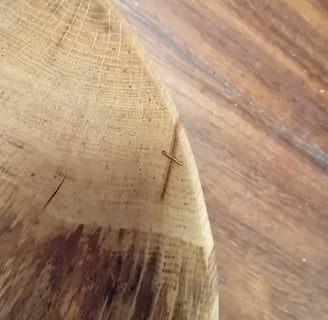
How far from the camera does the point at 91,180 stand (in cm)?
62

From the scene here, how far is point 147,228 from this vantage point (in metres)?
0.57

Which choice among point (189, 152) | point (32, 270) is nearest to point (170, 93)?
point (189, 152)

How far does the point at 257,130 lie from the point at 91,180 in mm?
147

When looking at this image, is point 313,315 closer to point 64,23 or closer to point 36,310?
point 36,310

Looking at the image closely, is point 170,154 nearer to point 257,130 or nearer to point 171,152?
point 171,152

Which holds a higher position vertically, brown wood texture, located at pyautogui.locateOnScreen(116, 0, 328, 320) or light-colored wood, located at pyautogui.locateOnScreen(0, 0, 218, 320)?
brown wood texture, located at pyautogui.locateOnScreen(116, 0, 328, 320)

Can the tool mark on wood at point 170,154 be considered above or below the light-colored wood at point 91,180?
above

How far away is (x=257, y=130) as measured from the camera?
0.65 meters

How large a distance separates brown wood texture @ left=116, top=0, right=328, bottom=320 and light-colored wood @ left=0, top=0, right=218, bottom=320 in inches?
1.3

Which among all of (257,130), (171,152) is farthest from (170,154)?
(257,130)

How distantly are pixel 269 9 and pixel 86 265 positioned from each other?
34 centimetres

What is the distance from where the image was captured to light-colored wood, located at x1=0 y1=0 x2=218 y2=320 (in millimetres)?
548

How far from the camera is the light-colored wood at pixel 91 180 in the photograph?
Result: 55cm

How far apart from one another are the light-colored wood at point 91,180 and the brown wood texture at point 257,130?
0.03 m
